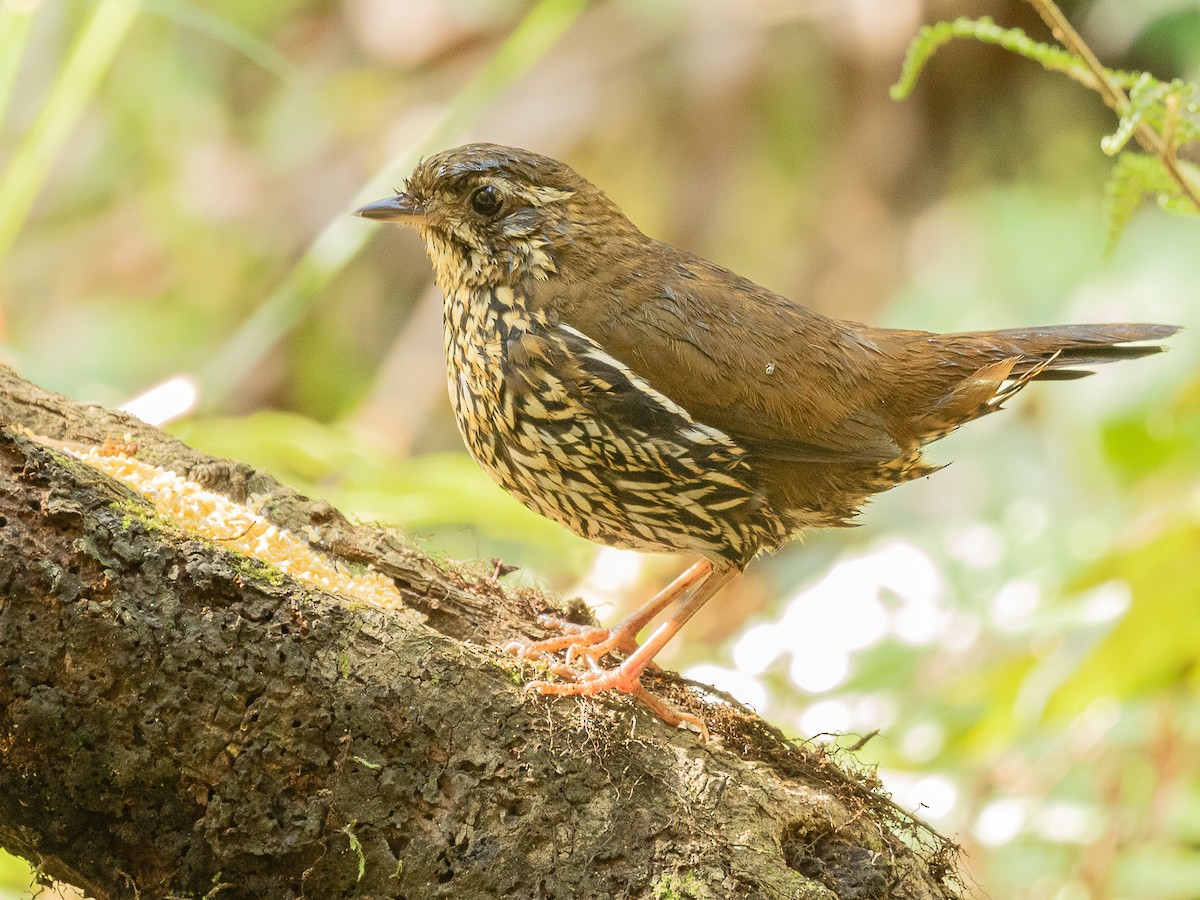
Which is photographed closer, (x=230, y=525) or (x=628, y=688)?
(x=230, y=525)

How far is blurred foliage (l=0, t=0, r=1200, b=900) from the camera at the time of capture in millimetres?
3795

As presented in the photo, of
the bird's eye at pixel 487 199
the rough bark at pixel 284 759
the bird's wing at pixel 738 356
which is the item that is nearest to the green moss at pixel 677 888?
the rough bark at pixel 284 759

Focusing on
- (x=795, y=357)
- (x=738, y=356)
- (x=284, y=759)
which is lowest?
(x=284, y=759)

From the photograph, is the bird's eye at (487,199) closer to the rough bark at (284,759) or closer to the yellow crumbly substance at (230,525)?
the yellow crumbly substance at (230,525)

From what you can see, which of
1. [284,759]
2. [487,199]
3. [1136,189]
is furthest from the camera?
[487,199]

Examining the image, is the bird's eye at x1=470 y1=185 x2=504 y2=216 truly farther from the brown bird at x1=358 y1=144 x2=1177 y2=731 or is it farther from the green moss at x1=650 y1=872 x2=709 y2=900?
the green moss at x1=650 y1=872 x2=709 y2=900

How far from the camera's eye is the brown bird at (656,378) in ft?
9.40

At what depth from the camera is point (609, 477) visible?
2.87 m

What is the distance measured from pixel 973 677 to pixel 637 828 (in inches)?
82.1

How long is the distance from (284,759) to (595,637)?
109 centimetres

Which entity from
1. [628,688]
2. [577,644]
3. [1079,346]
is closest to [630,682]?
[628,688]

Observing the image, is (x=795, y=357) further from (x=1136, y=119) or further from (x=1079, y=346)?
(x=1136, y=119)

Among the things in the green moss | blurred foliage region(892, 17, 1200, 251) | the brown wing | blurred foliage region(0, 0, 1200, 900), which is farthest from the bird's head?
the green moss

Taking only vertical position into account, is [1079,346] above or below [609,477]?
above
